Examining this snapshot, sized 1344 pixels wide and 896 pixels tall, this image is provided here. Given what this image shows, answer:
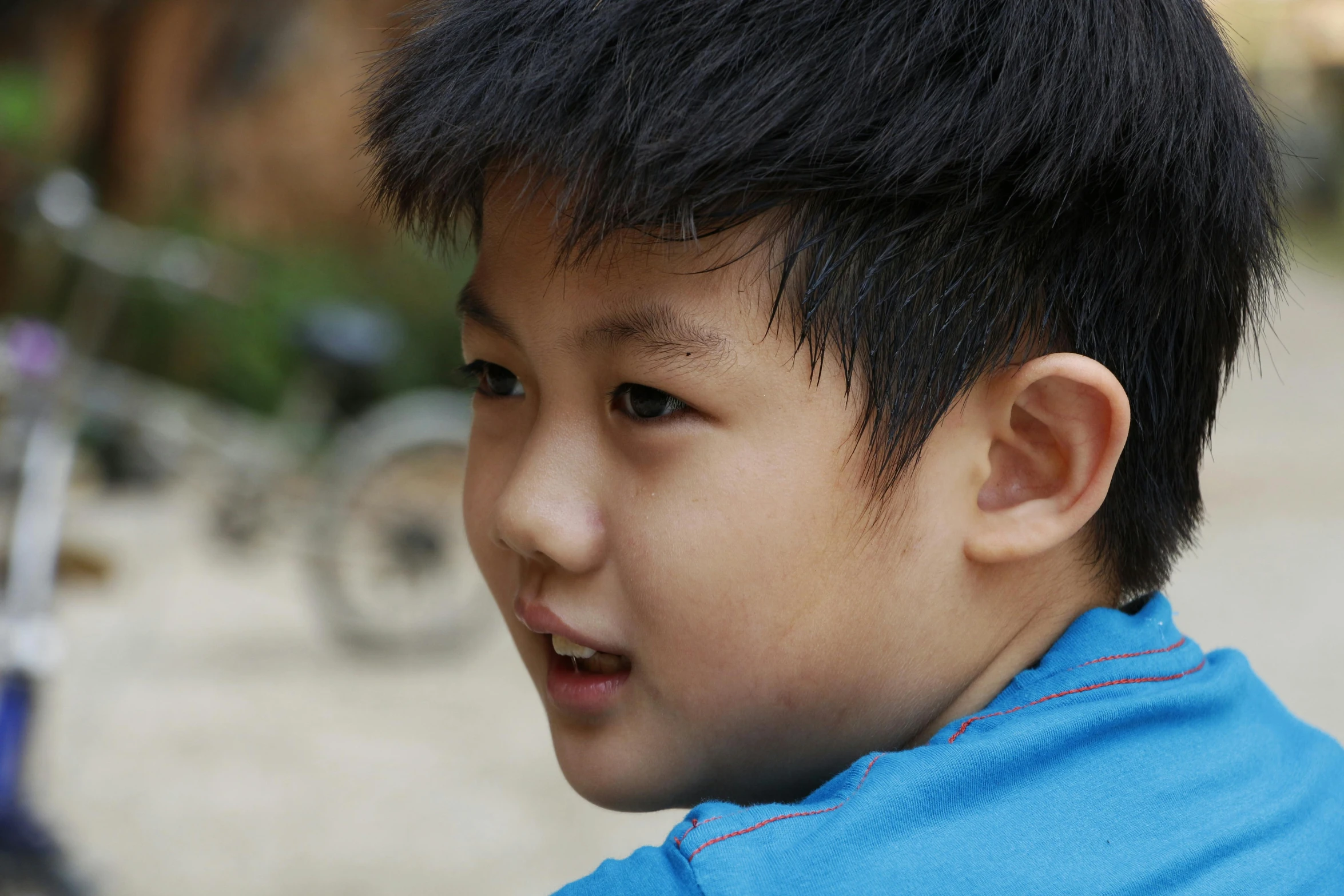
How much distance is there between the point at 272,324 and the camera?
6.04m

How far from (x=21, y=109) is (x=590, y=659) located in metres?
6.22

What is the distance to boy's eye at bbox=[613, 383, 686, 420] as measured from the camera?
0.98m

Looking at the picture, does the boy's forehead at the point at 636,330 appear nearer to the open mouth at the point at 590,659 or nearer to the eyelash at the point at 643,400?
the eyelash at the point at 643,400

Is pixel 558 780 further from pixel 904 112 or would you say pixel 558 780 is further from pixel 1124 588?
pixel 904 112

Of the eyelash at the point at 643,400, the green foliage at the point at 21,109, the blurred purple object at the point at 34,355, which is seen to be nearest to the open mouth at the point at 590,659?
the eyelash at the point at 643,400

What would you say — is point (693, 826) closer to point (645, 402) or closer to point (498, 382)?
point (645, 402)

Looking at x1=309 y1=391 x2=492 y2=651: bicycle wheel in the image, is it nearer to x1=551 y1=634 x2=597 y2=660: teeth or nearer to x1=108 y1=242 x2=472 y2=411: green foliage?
x1=108 y1=242 x2=472 y2=411: green foliage

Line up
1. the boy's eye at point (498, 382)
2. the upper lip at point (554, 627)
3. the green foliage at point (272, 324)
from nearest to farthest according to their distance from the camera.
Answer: the upper lip at point (554, 627) < the boy's eye at point (498, 382) < the green foliage at point (272, 324)

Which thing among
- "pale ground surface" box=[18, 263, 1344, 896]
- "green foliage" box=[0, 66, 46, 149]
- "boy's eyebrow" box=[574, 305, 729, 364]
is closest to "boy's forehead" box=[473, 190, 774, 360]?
"boy's eyebrow" box=[574, 305, 729, 364]

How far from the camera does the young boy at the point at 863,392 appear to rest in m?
0.91

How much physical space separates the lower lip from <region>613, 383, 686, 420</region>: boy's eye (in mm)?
216

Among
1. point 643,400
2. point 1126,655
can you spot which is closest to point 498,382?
point 643,400

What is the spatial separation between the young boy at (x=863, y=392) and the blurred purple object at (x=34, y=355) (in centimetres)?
222

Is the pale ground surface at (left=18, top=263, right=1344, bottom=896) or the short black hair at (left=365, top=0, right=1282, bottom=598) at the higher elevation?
the pale ground surface at (left=18, top=263, right=1344, bottom=896)
